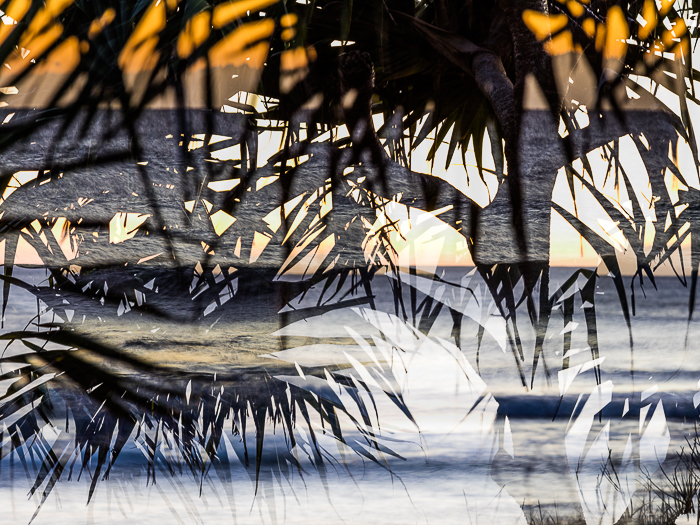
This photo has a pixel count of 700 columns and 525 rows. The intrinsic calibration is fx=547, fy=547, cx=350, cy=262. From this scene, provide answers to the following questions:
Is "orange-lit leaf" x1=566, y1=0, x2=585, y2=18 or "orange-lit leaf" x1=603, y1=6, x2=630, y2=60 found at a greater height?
"orange-lit leaf" x1=566, y1=0, x2=585, y2=18

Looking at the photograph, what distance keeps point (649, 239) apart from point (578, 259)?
0.13m

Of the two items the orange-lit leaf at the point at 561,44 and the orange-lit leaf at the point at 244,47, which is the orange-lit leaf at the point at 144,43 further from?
the orange-lit leaf at the point at 561,44

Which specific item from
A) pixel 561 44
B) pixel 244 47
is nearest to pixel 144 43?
pixel 244 47

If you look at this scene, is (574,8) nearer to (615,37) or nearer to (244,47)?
(615,37)

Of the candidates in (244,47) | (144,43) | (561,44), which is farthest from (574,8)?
(144,43)

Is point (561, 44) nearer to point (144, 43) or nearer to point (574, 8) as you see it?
point (574, 8)

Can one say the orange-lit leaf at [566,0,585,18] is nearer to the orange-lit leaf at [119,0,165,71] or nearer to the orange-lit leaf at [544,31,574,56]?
the orange-lit leaf at [544,31,574,56]

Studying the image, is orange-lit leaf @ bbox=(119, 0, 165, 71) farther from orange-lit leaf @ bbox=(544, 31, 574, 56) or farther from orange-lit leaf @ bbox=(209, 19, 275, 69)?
orange-lit leaf @ bbox=(544, 31, 574, 56)

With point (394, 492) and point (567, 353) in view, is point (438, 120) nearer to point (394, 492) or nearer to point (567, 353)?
point (567, 353)

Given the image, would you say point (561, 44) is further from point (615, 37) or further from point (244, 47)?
point (244, 47)

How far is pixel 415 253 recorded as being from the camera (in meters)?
0.91

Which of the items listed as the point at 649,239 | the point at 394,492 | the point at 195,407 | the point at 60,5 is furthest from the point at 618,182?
the point at 60,5

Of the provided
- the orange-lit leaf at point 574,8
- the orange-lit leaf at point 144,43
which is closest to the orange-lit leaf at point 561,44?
the orange-lit leaf at point 574,8

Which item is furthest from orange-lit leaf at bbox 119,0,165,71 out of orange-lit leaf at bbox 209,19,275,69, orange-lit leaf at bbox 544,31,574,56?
orange-lit leaf at bbox 544,31,574,56
